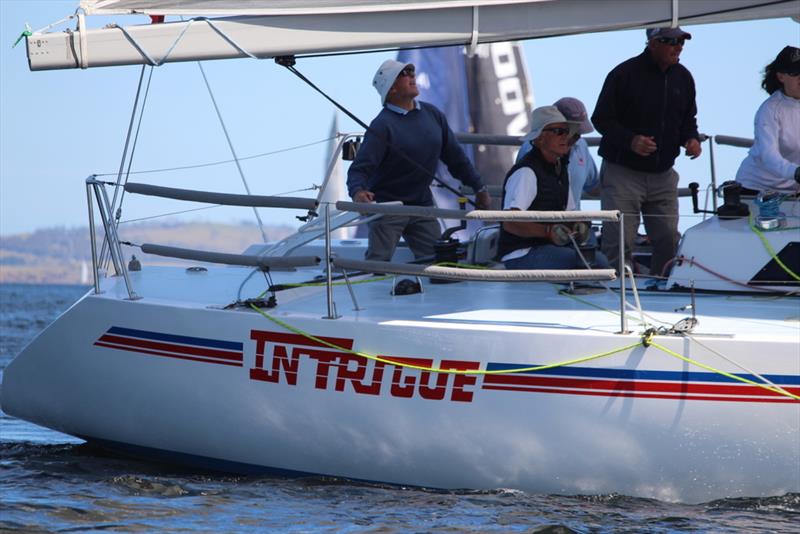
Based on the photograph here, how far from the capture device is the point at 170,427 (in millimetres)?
6262

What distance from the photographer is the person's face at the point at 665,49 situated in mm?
7043

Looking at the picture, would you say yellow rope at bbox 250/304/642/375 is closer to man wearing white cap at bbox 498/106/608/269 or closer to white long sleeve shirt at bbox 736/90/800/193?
man wearing white cap at bbox 498/106/608/269

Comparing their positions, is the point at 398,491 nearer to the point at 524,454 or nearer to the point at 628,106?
the point at 524,454

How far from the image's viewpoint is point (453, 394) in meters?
5.71

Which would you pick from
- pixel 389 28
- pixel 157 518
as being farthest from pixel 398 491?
pixel 389 28

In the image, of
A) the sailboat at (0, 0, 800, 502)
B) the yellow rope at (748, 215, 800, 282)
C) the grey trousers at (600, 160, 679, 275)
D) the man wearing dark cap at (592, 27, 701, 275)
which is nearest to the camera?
the sailboat at (0, 0, 800, 502)

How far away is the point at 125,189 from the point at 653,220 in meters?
2.85

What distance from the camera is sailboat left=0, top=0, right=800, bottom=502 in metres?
5.53

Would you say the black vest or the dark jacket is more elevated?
the dark jacket

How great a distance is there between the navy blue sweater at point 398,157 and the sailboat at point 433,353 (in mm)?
732

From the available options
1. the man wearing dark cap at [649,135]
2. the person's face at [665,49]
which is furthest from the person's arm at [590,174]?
the person's face at [665,49]

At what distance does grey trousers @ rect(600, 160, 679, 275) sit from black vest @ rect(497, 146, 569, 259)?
1.98 ft

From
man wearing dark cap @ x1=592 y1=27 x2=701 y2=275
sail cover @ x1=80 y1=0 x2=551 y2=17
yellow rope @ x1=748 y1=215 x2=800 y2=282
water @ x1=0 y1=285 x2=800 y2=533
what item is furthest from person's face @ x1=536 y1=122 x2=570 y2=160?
water @ x1=0 y1=285 x2=800 y2=533

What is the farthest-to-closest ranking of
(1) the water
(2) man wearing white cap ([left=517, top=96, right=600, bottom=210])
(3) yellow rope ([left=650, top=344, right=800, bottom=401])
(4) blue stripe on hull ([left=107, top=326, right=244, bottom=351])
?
(2) man wearing white cap ([left=517, top=96, right=600, bottom=210])
(4) blue stripe on hull ([left=107, top=326, right=244, bottom=351])
(3) yellow rope ([left=650, top=344, right=800, bottom=401])
(1) the water
